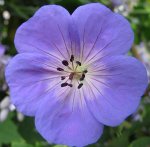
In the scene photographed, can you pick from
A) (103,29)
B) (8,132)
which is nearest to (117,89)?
(103,29)

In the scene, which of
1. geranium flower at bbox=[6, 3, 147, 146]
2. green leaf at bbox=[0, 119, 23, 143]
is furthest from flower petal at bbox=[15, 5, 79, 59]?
green leaf at bbox=[0, 119, 23, 143]

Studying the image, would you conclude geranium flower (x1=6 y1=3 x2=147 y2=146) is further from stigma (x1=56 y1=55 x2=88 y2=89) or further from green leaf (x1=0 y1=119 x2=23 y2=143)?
green leaf (x1=0 y1=119 x2=23 y2=143)

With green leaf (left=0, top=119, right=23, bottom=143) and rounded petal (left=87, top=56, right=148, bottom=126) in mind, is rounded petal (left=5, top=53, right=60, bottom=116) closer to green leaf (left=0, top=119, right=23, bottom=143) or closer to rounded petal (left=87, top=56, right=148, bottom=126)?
rounded petal (left=87, top=56, right=148, bottom=126)

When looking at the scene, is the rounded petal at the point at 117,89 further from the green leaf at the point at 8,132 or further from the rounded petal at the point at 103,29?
the green leaf at the point at 8,132

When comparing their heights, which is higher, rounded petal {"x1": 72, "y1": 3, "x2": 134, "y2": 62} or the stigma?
rounded petal {"x1": 72, "y1": 3, "x2": 134, "y2": 62}

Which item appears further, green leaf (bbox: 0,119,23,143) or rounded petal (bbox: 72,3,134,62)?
green leaf (bbox: 0,119,23,143)

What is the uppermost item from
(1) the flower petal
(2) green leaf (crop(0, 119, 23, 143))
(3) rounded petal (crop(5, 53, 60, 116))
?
(1) the flower petal

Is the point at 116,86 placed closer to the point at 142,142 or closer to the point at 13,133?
the point at 142,142
